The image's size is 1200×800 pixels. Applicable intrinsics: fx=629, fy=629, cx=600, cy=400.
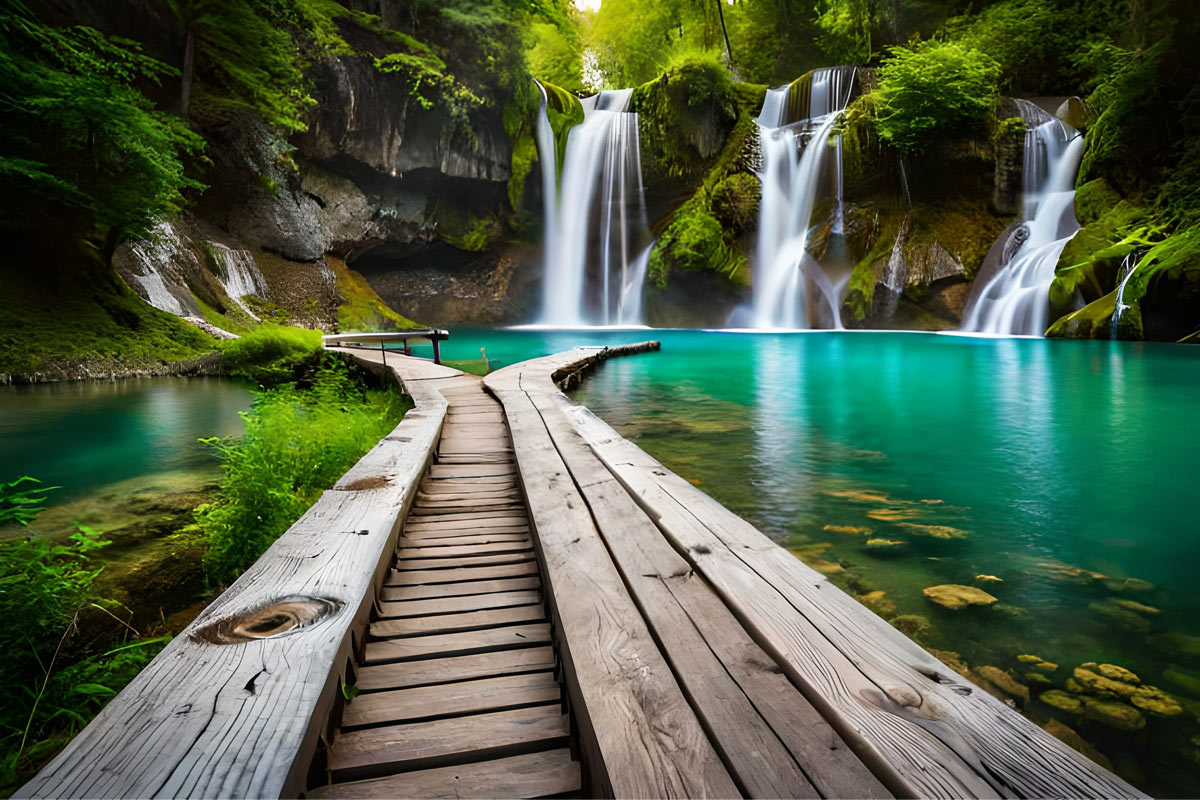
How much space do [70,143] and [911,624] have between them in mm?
13032

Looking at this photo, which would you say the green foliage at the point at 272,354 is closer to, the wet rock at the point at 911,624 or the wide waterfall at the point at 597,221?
the wet rock at the point at 911,624

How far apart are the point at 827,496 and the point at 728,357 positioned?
10134mm

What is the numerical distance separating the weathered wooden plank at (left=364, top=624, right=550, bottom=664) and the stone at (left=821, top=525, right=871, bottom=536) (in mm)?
2418

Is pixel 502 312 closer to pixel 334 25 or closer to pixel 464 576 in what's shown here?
pixel 334 25

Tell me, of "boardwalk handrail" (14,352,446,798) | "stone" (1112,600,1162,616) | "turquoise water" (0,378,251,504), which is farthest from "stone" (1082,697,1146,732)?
"turquoise water" (0,378,251,504)

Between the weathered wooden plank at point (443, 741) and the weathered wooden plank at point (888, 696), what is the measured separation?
59cm

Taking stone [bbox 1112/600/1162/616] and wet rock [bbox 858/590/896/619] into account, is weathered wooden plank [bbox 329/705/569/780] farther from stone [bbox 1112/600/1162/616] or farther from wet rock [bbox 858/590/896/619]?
stone [bbox 1112/600/1162/616]

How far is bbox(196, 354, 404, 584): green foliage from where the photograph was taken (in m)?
3.42

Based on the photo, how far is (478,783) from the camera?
1.36 m

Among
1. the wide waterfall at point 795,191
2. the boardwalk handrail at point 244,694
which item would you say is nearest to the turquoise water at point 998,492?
the boardwalk handrail at point 244,694

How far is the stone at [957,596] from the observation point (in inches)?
115

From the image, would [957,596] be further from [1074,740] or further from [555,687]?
[555,687]

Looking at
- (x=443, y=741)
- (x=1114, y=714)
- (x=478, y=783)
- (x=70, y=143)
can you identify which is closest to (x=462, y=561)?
(x=443, y=741)

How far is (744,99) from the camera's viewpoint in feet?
79.7
